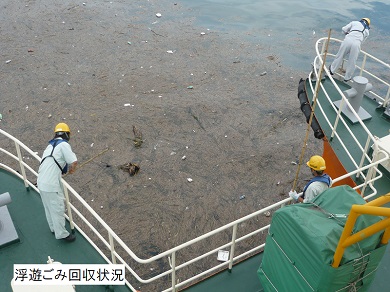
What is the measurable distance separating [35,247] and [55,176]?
3.10 feet

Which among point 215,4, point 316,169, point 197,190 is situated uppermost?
point 316,169

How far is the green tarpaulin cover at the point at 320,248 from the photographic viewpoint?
12.6ft

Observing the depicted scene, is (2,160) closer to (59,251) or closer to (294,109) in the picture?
(59,251)

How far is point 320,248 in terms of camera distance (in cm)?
379

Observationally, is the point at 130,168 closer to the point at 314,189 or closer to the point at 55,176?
the point at 55,176

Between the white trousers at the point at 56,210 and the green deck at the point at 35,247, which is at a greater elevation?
the white trousers at the point at 56,210

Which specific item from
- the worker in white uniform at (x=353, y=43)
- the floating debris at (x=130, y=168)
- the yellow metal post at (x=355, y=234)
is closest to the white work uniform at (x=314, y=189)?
the yellow metal post at (x=355, y=234)

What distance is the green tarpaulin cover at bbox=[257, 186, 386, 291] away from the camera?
3.83 m

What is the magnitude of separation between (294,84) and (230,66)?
2.23 metres

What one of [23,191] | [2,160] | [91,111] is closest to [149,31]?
[91,111]

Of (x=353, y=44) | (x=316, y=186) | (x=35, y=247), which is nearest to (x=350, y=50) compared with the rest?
(x=353, y=44)

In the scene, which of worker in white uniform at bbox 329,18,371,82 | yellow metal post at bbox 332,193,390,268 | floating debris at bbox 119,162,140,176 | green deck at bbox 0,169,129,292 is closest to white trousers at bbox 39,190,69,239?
green deck at bbox 0,169,129,292

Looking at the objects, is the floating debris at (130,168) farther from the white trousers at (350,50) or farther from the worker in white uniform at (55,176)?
the white trousers at (350,50)

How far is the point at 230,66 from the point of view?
48.9ft
